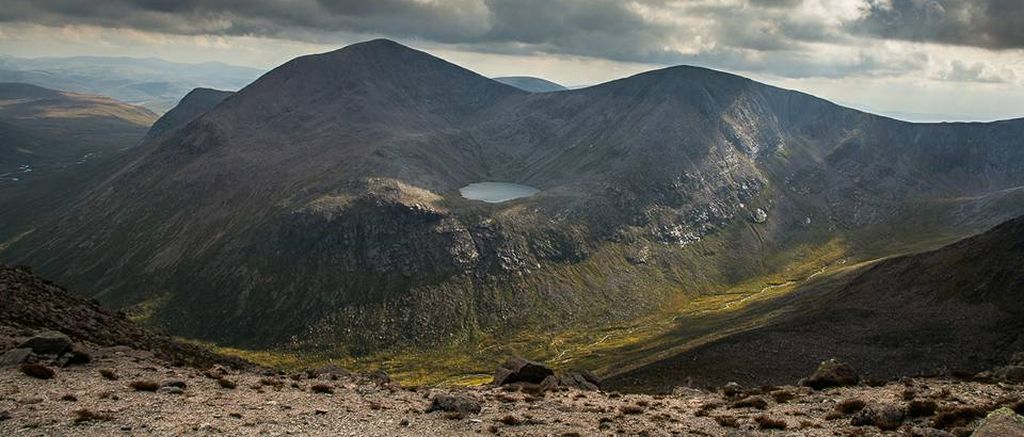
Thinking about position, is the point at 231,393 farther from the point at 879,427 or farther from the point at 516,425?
the point at 879,427

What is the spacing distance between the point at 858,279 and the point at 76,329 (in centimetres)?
14814

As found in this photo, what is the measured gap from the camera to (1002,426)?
89.4ft

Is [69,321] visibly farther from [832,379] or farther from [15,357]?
[832,379]

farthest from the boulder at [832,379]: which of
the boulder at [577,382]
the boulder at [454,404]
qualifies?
the boulder at [454,404]

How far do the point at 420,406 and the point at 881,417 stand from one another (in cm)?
2956

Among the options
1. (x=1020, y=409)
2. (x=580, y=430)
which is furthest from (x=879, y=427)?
(x=580, y=430)

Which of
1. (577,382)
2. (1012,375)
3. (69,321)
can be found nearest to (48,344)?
(69,321)

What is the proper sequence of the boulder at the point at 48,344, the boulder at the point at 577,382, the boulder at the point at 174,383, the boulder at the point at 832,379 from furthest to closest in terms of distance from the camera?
the boulder at the point at 577,382 < the boulder at the point at 832,379 < the boulder at the point at 48,344 < the boulder at the point at 174,383

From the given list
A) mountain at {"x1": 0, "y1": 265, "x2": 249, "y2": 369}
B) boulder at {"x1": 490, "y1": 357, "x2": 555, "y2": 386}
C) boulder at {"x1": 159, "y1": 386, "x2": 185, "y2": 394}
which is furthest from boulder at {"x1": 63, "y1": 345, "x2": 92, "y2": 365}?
boulder at {"x1": 490, "y1": 357, "x2": 555, "y2": 386}

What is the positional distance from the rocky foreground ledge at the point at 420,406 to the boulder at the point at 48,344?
0.10 meters

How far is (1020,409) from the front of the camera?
34.0 metres

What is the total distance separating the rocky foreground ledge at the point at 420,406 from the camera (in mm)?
33816

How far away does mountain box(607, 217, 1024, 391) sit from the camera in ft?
272

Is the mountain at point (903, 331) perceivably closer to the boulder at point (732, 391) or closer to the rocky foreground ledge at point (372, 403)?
the boulder at point (732, 391)
